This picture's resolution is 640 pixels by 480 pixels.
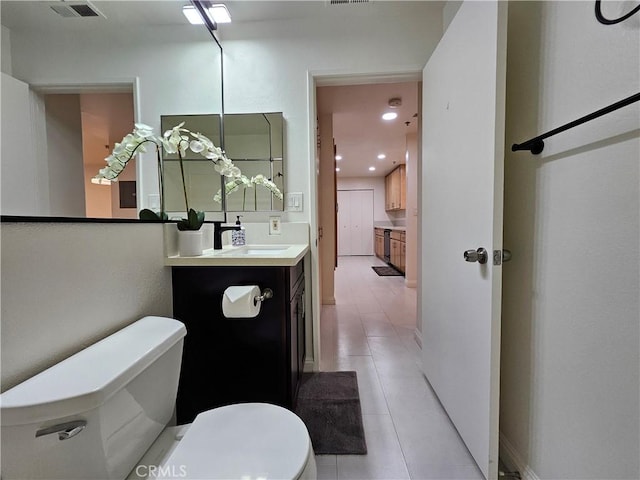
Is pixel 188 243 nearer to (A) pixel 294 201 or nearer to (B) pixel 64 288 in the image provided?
(B) pixel 64 288

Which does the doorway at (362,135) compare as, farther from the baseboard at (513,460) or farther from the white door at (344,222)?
the white door at (344,222)

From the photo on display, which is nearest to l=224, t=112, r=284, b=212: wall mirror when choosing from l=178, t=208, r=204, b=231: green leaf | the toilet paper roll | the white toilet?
l=178, t=208, r=204, b=231: green leaf

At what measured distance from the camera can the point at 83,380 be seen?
575mm

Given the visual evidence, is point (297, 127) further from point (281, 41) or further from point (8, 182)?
point (8, 182)

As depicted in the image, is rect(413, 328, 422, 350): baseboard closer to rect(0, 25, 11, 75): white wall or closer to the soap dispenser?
the soap dispenser

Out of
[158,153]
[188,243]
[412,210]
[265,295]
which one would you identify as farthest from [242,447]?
[412,210]

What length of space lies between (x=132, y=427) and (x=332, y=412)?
3.62 feet

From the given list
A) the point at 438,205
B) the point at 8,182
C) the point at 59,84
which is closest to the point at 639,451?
the point at 438,205

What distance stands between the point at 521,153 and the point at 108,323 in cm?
158

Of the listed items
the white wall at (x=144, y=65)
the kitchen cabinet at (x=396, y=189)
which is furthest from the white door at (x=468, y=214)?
the kitchen cabinet at (x=396, y=189)

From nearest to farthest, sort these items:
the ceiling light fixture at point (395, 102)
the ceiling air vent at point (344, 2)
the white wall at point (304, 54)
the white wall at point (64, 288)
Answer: the white wall at point (64, 288), the ceiling air vent at point (344, 2), the white wall at point (304, 54), the ceiling light fixture at point (395, 102)

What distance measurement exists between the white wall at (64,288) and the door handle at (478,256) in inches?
49.6

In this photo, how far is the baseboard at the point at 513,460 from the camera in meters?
1.04

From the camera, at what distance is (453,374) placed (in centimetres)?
137
